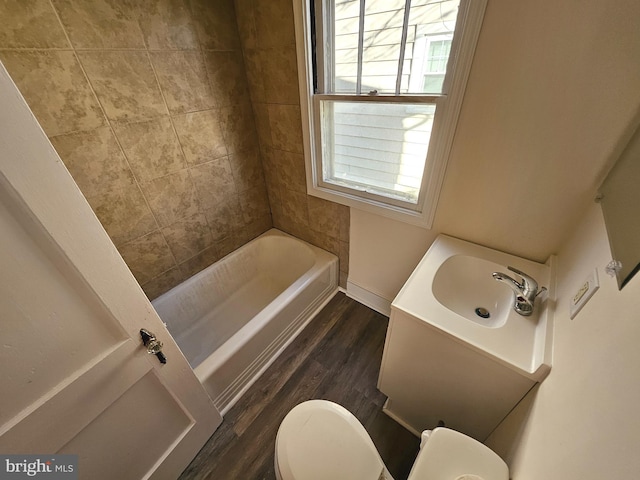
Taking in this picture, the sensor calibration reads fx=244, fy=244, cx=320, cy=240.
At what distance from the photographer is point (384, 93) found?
44.6 inches

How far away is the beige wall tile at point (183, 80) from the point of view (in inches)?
48.3

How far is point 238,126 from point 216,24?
511 millimetres

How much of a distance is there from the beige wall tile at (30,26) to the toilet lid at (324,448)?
5.48 ft

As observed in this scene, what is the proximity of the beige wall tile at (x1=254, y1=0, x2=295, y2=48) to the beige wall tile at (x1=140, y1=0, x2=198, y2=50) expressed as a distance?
34cm

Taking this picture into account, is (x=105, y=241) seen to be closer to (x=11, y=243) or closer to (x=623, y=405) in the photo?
(x=11, y=243)

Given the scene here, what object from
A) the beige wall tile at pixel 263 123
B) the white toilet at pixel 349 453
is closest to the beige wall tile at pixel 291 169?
the beige wall tile at pixel 263 123

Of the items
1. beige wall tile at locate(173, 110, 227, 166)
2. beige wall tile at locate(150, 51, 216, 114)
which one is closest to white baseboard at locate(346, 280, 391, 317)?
beige wall tile at locate(173, 110, 227, 166)

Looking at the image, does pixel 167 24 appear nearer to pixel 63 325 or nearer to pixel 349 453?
pixel 63 325

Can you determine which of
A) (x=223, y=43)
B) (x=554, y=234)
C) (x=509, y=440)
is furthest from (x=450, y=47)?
(x=509, y=440)

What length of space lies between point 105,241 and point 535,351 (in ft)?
4.11

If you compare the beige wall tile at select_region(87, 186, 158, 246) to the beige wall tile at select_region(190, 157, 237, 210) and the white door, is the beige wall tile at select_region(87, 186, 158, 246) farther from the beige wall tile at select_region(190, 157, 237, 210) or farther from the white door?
the white door

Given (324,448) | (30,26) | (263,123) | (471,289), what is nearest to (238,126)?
(263,123)

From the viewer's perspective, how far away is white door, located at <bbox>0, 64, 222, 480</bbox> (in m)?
0.47

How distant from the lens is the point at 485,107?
0.91 m
